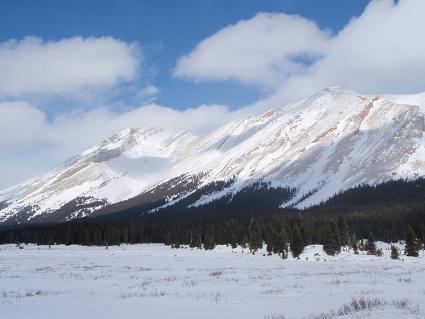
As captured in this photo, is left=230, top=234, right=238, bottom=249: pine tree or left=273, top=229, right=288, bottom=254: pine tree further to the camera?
left=230, top=234, right=238, bottom=249: pine tree

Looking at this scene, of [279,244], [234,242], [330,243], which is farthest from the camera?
[234,242]

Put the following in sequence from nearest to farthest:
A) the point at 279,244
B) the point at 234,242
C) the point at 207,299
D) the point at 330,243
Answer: the point at 207,299, the point at 330,243, the point at 279,244, the point at 234,242

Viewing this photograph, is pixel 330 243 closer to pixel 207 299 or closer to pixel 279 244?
pixel 279 244

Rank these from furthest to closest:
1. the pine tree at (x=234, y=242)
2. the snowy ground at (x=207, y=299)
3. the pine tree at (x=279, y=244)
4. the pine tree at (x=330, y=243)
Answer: the pine tree at (x=234, y=242)
the pine tree at (x=279, y=244)
the pine tree at (x=330, y=243)
the snowy ground at (x=207, y=299)

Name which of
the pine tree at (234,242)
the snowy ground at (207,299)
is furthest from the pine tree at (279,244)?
the snowy ground at (207,299)

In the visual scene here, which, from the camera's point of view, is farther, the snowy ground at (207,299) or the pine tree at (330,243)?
the pine tree at (330,243)

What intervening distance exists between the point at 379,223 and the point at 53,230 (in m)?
115

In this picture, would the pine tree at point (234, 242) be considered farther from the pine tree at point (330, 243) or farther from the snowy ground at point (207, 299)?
the snowy ground at point (207, 299)

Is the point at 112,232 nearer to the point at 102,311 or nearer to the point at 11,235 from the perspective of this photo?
the point at 11,235

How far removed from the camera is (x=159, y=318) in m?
19.9

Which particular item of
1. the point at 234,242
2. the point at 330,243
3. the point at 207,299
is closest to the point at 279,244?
the point at 330,243

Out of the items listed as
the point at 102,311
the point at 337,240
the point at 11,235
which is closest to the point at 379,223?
the point at 337,240

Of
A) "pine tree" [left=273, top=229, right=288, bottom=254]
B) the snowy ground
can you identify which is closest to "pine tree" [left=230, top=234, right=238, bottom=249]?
"pine tree" [left=273, top=229, right=288, bottom=254]

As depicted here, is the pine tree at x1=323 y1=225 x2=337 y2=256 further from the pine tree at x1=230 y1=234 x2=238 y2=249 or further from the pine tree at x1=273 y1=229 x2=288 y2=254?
the pine tree at x1=230 y1=234 x2=238 y2=249
